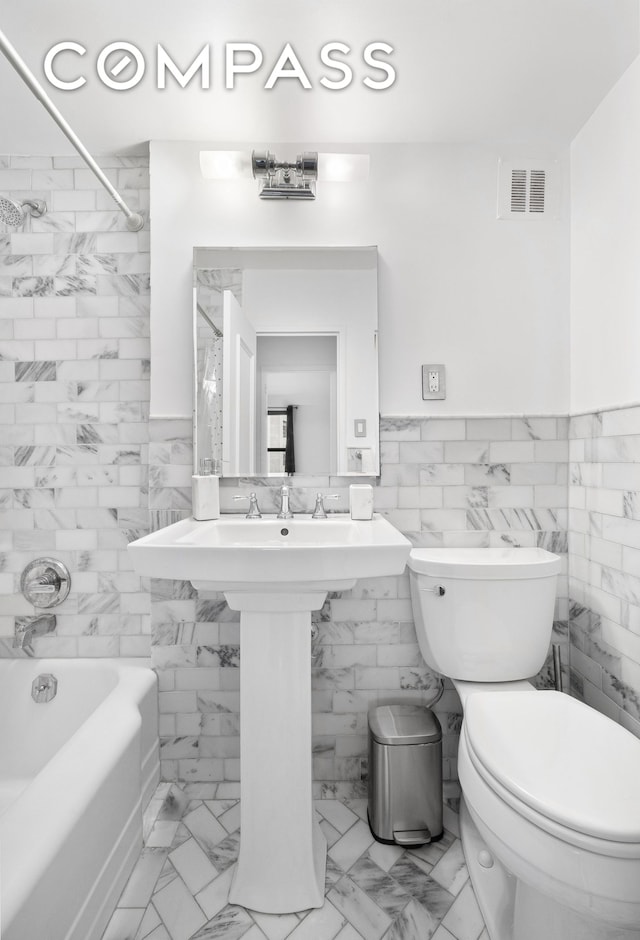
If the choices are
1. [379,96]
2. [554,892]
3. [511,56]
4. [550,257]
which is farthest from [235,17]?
[554,892]

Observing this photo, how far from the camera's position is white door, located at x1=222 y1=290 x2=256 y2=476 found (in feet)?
6.00

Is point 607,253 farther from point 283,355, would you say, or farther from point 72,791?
point 72,791

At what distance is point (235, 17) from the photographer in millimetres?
1348

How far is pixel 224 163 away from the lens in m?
1.78

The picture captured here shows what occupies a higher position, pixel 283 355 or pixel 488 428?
pixel 283 355

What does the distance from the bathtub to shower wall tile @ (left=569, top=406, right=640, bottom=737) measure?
Answer: 1.42 meters

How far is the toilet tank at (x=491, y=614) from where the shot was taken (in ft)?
5.16

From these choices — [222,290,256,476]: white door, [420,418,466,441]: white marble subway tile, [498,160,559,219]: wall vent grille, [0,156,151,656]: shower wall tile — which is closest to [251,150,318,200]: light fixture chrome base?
[222,290,256,476]: white door

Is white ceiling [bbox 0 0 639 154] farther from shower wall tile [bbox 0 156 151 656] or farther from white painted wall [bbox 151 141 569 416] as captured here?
shower wall tile [bbox 0 156 151 656]

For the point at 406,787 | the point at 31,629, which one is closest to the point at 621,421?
the point at 406,787

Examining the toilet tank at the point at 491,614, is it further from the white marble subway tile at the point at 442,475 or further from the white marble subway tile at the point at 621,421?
the white marble subway tile at the point at 621,421

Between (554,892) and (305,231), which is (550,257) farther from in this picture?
(554,892)

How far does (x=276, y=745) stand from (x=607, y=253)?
1766 millimetres

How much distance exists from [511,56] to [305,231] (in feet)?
2.56
